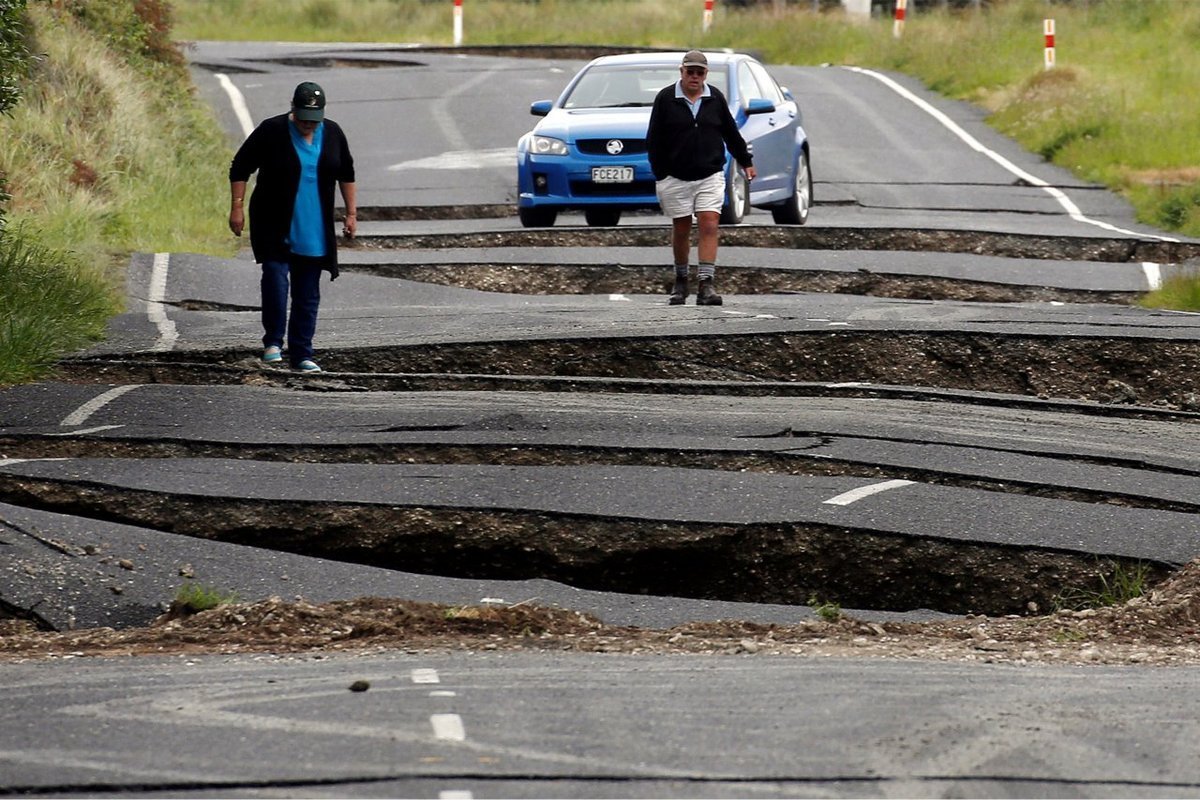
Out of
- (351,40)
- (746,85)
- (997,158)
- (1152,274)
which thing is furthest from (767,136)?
(351,40)

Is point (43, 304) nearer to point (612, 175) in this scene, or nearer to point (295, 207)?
point (295, 207)

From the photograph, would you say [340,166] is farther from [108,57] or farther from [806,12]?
[806,12]

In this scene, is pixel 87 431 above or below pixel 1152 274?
above

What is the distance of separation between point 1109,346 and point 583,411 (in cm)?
387

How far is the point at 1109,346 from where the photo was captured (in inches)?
453

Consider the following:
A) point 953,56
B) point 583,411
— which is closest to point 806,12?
point 953,56

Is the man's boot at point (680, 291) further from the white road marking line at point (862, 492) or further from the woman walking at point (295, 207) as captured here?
the white road marking line at point (862, 492)

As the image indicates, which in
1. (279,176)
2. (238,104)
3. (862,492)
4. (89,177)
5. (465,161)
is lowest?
(862,492)

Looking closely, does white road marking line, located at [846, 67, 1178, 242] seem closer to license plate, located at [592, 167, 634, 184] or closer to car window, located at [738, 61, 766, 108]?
car window, located at [738, 61, 766, 108]

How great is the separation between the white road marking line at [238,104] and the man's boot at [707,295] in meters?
11.6

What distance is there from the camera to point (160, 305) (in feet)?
43.4

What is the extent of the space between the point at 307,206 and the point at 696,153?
3.57m

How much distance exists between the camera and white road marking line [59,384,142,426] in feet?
29.8

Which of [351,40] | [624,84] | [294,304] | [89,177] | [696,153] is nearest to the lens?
[294,304]
